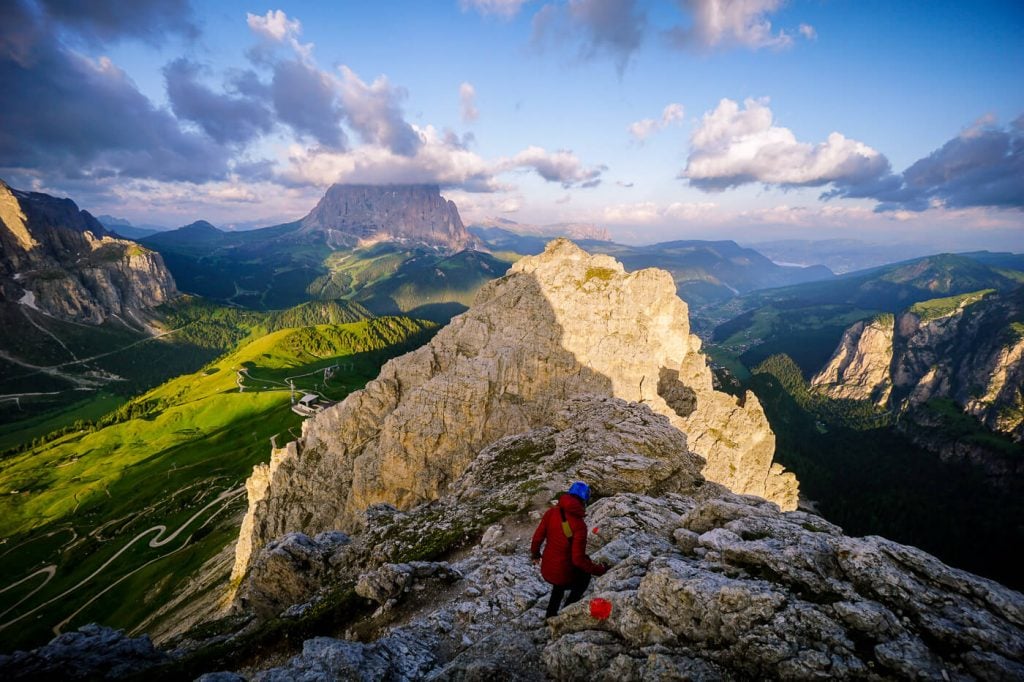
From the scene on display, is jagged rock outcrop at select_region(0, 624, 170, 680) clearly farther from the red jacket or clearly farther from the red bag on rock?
the red bag on rock

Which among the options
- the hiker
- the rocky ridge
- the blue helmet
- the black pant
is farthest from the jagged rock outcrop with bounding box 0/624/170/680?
the blue helmet

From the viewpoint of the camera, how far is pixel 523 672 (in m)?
14.7

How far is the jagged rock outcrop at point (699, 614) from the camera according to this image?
38.2ft

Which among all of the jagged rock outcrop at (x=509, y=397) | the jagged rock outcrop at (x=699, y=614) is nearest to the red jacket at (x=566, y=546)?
the jagged rock outcrop at (x=699, y=614)

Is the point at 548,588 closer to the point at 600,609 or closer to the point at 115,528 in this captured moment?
the point at 600,609

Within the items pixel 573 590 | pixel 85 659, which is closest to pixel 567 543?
pixel 573 590

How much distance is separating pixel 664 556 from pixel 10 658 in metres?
36.4

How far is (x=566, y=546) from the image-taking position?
51.6 feet

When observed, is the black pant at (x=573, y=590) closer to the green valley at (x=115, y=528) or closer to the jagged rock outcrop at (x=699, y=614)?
the jagged rock outcrop at (x=699, y=614)

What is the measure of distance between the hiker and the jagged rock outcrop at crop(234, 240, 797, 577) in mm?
45548

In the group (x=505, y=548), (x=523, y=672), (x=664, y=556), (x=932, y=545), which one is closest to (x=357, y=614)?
(x=505, y=548)

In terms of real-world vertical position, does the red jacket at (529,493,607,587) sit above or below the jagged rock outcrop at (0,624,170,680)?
above

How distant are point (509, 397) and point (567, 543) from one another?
55.9m

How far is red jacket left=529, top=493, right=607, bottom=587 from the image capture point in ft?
50.6
